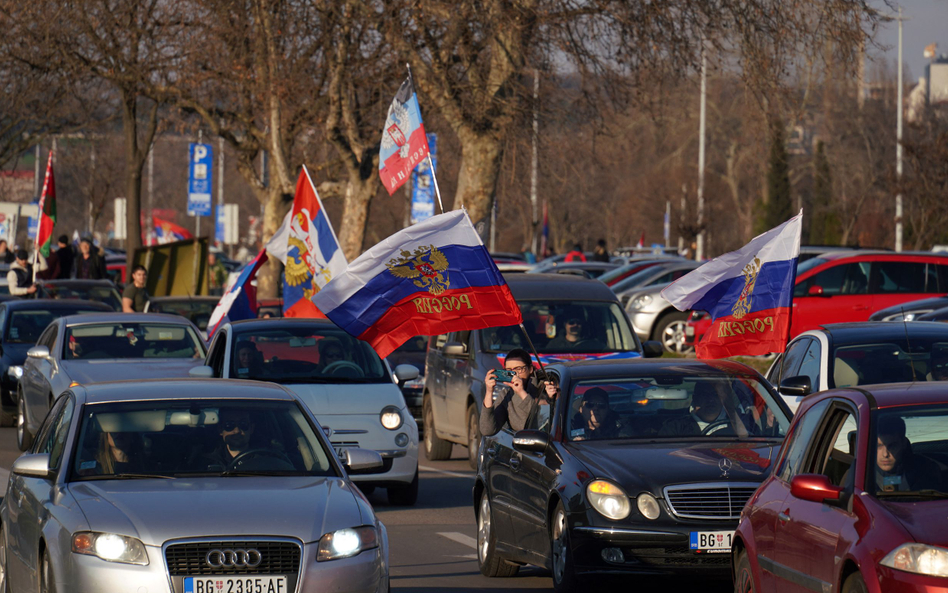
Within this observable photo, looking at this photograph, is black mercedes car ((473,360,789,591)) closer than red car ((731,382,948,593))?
No

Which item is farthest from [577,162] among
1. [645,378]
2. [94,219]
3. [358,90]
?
[94,219]

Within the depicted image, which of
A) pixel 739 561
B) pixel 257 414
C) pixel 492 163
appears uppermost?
pixel 492 163

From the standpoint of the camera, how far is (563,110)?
939 inches

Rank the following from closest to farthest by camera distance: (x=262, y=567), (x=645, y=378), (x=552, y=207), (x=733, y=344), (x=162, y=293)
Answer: (x=262, y=567), (x=645, y=378), (x=733, y=344), (x=162, y=293), (x=552, y=207)

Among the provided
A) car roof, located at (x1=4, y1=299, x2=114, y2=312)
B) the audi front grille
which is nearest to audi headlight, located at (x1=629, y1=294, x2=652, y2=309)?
car roof, located at (x1=4, y1=299, x2=114, y2=312)

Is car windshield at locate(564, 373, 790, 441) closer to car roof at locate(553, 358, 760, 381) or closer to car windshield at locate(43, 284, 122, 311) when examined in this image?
car roof at locate(553, 358, 760, 381)

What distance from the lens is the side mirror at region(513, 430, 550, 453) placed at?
880cm

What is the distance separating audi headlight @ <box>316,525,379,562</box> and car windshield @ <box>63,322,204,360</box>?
9.95m

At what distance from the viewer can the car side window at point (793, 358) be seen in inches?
480

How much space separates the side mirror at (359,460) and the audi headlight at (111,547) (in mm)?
1602

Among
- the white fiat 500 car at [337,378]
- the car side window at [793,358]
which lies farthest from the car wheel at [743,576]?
the white fiat 500 car at [337,378]

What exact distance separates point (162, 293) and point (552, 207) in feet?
194

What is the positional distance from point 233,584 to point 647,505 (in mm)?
2708

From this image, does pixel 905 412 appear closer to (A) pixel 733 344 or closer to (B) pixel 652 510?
(B) pixel 652 510
